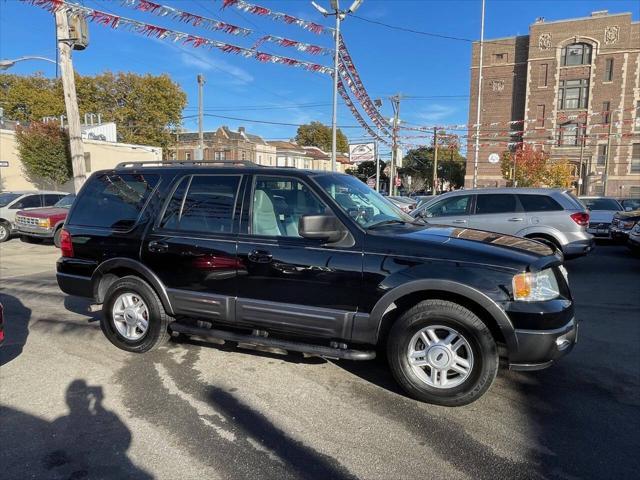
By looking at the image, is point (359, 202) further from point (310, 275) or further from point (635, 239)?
point (635, 239)

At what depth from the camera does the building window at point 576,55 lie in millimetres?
52094

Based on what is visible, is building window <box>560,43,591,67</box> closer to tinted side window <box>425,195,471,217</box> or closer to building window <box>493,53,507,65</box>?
building window <box>493,53,507,65</box>

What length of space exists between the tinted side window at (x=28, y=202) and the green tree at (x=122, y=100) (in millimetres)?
35391

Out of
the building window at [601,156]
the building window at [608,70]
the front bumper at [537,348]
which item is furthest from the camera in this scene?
the building window at [601,156]

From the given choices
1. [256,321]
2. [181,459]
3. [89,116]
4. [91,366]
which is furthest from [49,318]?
[89,116]

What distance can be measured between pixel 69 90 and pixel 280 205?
12.0 metres

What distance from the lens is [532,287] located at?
3297 millimetres

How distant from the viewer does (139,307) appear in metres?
4.59

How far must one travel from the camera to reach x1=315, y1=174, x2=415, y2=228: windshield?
12.8 ft

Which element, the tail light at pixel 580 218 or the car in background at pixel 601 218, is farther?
the car in background at pixel 601 218

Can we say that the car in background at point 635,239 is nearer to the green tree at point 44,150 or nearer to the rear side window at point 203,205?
the rear side window at point 203,205

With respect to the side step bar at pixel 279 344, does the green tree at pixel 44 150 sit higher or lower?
higher

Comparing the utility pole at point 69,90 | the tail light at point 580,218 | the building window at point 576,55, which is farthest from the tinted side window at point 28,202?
the building window at point 576,55

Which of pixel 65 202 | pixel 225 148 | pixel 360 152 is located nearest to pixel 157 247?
pixel 360 152
